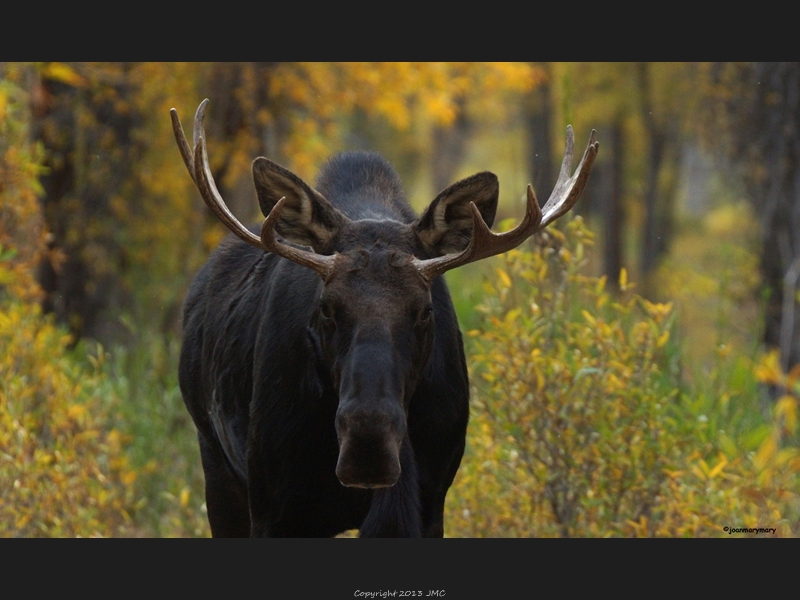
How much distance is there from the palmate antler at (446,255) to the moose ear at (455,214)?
124 mm

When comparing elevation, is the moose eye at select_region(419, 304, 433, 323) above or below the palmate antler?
below

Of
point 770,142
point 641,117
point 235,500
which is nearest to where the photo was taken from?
point 235,500

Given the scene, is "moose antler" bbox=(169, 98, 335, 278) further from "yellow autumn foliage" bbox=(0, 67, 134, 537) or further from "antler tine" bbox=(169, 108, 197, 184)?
"yellow autumn foliage" bbox=(0, 67, 134, 537)

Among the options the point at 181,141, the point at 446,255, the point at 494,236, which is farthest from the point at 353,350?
the point at 181,141

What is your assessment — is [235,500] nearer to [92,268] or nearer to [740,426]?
[740,426]

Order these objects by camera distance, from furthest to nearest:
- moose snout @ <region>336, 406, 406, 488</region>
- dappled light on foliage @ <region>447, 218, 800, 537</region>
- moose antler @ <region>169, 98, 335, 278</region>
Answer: dappled light on foliage @ <region>447, 218, 800, 537</region> → moose antler @ <region>169, 98, 335, 278</region> → moose snout @ <region>336, 406, 406, 488</region>

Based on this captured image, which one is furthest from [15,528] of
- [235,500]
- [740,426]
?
[740,426]

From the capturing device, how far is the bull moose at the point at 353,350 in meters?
4.39

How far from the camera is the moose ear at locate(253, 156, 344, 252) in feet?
15.9

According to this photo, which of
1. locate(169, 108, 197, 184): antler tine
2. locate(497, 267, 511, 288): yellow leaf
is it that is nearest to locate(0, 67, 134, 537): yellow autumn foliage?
locate(169, 108, 197, 184): antler tine

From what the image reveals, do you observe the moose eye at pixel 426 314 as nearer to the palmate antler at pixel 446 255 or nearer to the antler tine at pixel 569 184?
the palmate antler at pixel 446 255

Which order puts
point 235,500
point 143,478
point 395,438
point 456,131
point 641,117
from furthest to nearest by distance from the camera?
point 456,131 → point 641,117 → point 143,478 → point 235,500 → point 395,438

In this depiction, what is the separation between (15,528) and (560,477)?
3.18 m

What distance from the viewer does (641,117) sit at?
19984 mm
